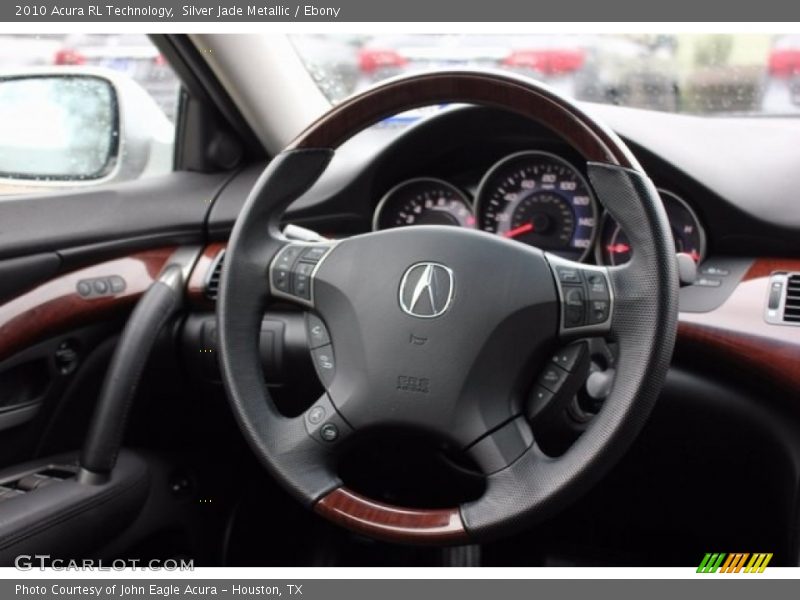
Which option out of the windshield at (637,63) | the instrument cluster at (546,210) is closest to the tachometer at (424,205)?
the instrument cluster at (546,210)

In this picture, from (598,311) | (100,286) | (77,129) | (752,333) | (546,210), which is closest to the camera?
(598,311)

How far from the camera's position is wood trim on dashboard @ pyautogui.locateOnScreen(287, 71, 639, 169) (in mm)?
1258

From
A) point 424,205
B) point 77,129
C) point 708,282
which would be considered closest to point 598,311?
point 708,282

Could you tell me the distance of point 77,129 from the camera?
223 cm

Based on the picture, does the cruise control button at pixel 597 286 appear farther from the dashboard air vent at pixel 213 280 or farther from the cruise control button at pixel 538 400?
the dashboard air vent at pixel 213 280

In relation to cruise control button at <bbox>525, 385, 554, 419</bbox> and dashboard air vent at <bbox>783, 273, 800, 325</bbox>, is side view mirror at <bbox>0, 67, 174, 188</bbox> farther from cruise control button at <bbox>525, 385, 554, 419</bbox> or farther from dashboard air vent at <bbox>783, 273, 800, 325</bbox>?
dashboard air vent at <bbox>783, 273, 800, 325</bbox>

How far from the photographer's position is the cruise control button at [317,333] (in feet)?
4.63

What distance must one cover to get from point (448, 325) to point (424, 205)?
688 millimetres

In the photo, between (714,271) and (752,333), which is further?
(714,271)

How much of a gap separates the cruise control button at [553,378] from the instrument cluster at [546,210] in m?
0.48

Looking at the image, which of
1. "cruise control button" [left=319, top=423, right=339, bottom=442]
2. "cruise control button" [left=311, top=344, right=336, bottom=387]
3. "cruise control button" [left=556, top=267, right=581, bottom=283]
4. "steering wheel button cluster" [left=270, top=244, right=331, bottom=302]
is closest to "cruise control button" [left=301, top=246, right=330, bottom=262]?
"steering wheel button cluster" [left=270, top=244, right=331, bottom=302]

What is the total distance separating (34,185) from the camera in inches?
80.9

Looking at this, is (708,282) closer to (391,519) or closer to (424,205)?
(424,205)

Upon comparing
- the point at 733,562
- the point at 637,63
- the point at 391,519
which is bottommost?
the point at 733,562
